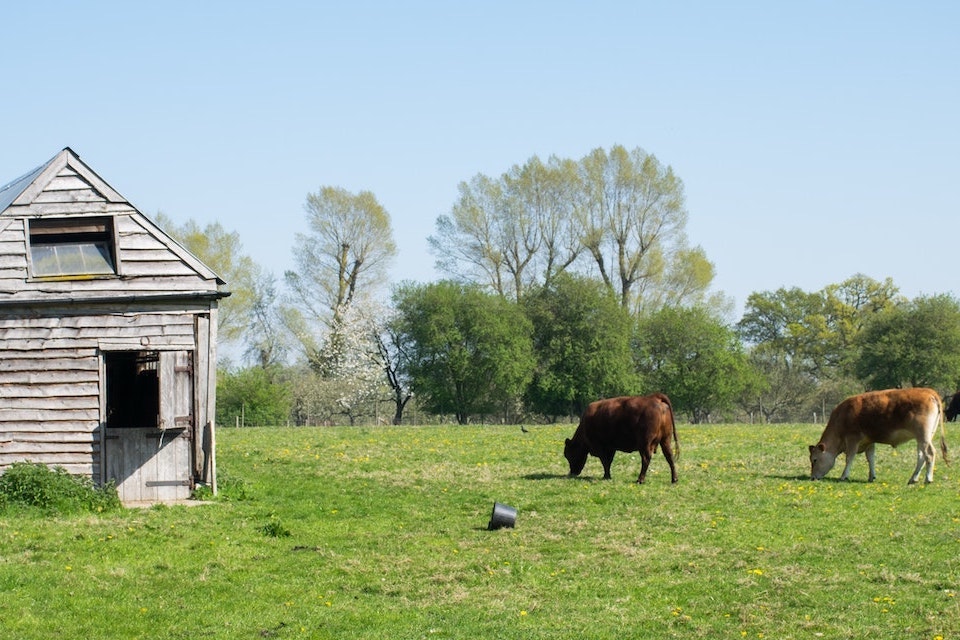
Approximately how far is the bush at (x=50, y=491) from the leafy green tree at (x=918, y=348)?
57100 millimetres

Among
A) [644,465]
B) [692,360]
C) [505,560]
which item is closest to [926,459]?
[644,465]

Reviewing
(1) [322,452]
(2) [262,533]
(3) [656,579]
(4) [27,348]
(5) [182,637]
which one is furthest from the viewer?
(1) [322,452]

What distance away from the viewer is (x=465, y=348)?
69.3 m

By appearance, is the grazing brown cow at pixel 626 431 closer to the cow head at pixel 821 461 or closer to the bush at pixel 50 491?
the cow head at pixel 821 461

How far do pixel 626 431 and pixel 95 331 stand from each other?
1091 centimetres

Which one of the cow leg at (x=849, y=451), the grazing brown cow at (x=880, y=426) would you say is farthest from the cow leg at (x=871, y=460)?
the cow leg at (x=849, y=451)

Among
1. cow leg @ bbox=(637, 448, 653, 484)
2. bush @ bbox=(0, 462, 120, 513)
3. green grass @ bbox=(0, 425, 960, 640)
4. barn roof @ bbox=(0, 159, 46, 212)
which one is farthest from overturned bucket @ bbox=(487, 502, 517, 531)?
barn roof @ bbox=(0, 159, 46, 212)

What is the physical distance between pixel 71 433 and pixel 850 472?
53.8ft

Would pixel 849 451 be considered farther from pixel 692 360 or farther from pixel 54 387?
pixel 692 360

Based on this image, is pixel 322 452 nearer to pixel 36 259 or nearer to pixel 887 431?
pixel 36 259

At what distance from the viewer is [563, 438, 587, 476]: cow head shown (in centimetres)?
2381

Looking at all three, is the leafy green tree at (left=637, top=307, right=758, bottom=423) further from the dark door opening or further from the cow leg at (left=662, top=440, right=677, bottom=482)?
the cow leg at (left=662, top=440, right=677, bottom=482)

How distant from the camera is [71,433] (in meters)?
20.4

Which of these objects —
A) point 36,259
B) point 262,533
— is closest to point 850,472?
point 262,533
